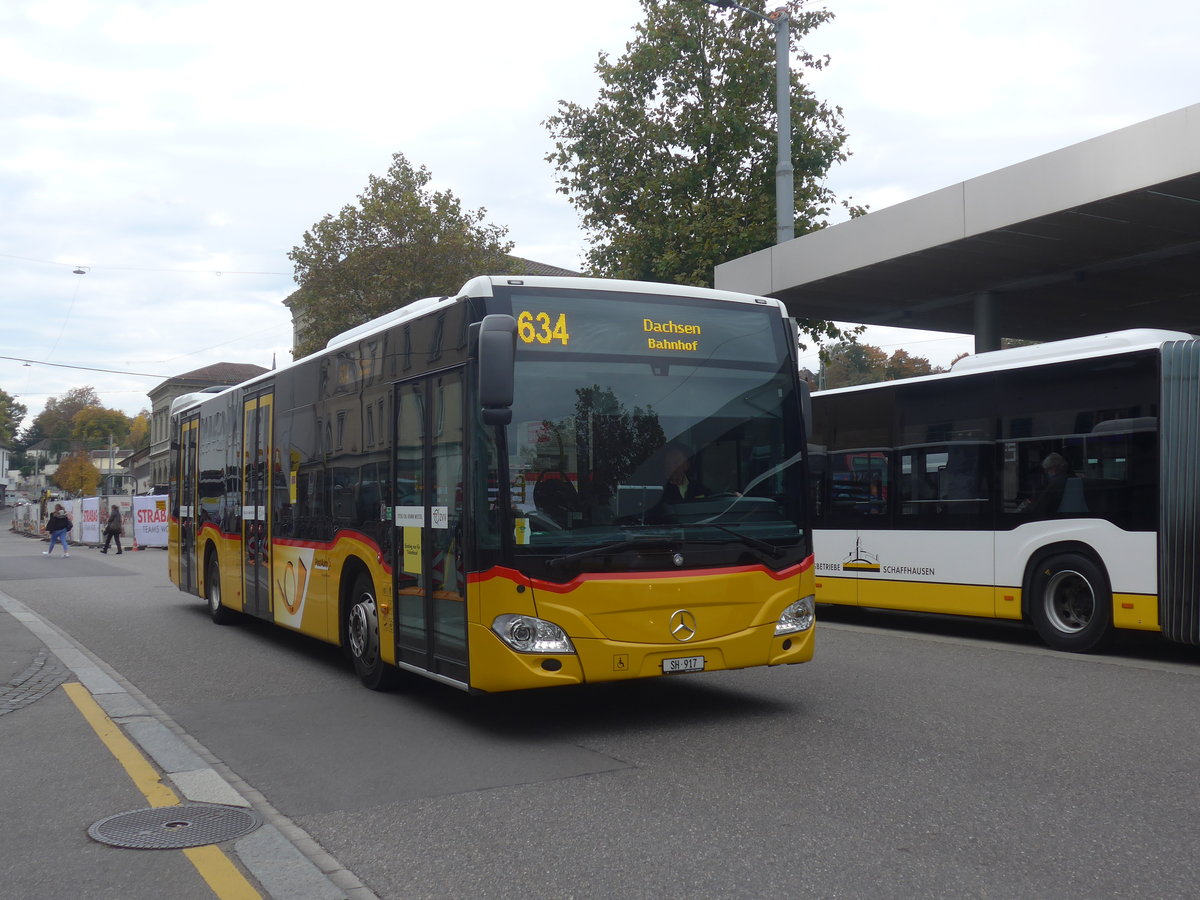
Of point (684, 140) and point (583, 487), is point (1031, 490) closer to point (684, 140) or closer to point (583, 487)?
point (583, 487)

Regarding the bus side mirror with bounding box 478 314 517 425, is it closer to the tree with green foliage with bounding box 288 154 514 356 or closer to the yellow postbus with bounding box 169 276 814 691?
the yellow postbus with bounding box 169 276 814 691

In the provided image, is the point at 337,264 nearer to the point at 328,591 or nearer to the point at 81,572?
the point at 81,572

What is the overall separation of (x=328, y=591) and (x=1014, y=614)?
22.1 feet

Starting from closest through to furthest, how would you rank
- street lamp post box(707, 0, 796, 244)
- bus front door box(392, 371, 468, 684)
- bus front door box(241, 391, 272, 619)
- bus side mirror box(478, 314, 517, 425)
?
bus side mirror box(478, 314, 517, 425) → bus front door box(392, 371, 468, 684) → bus front door box(241, 391, 272, 619) → street lamp post box(707, 0, 796, 244)

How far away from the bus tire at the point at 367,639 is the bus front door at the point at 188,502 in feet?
22.5

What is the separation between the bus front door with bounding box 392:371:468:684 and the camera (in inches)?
304

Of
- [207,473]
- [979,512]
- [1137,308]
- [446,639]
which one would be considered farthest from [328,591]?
[1137,308]

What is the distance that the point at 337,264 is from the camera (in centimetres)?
4244

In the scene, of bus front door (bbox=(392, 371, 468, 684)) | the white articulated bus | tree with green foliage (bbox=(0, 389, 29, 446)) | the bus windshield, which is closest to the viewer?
the bus windshield

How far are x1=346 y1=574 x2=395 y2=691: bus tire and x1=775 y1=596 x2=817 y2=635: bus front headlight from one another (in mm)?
3013

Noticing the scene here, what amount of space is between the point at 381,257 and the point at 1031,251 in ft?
92.0

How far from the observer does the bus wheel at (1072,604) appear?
37.2 ft

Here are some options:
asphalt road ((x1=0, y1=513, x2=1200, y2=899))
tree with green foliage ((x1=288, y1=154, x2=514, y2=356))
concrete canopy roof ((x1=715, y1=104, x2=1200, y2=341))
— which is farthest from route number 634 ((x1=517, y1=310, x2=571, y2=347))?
tree with green foliage ((x1=288, y1=154, x2=514, y2=356))

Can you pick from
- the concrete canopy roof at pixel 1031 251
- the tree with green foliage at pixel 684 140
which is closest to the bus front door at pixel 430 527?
the concrete canopy roof at pixel 1031 251
